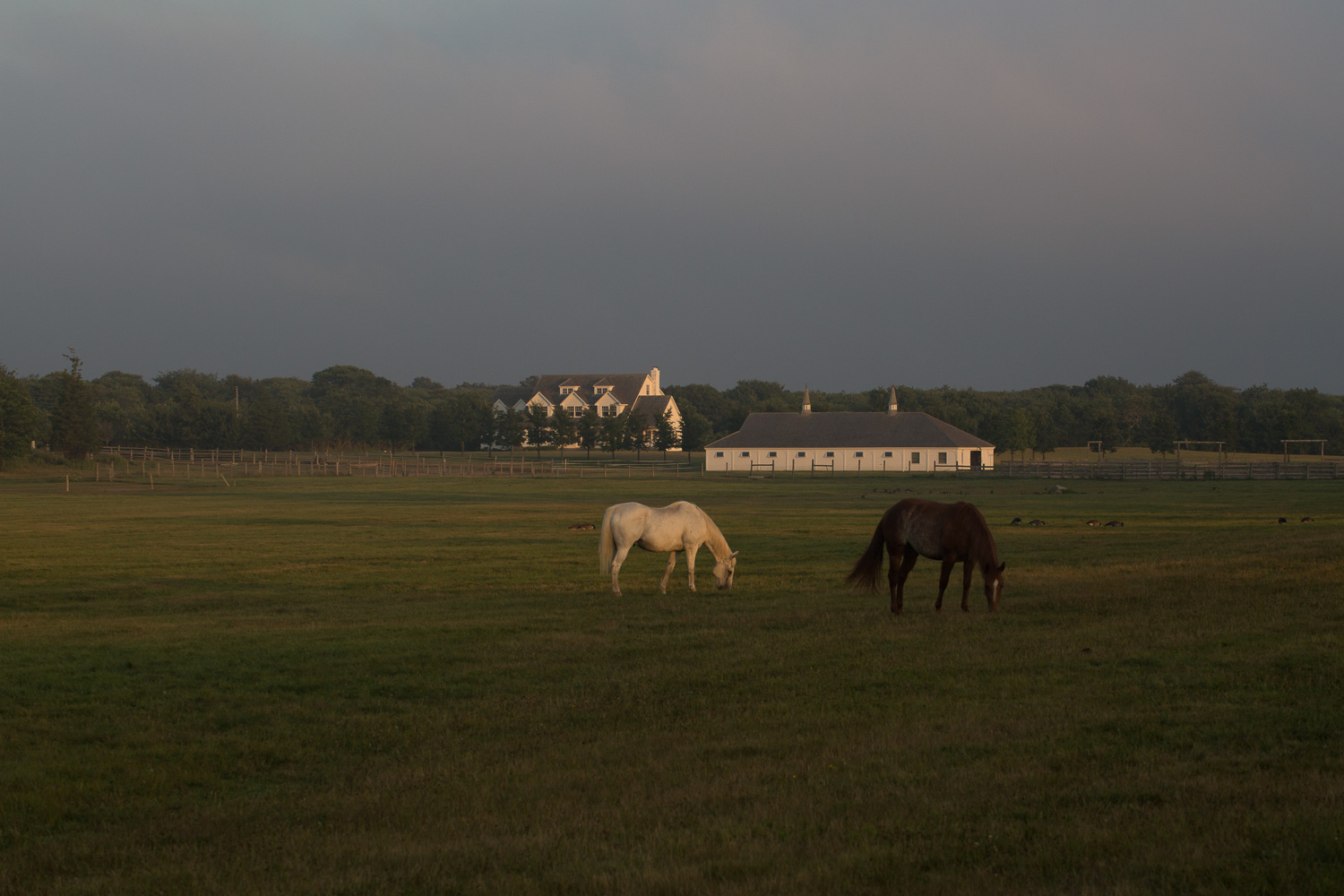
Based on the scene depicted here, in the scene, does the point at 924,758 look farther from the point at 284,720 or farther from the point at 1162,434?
the point at 1162,434

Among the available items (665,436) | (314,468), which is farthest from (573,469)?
(665,436)

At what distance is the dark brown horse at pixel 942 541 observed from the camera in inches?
570

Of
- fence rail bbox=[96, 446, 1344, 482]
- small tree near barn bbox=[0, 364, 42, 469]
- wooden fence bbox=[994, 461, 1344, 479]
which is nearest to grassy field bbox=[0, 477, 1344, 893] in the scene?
wooden fence bbox=[994, 461, 1344, 479]

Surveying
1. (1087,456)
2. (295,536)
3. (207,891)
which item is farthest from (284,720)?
(1087,456)

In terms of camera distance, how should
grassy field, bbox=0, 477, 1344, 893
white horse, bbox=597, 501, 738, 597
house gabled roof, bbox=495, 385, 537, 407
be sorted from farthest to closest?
1. house gabled roof, bbox=495, 385, 537, 407
2. white horse, bbox=597, 501, 738, 597
3. grassy field, bbox=0, 477, 1344, 893

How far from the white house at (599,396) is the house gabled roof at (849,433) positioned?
104 ft

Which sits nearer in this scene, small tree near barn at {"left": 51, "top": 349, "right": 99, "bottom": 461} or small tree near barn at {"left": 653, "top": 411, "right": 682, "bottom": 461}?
small tree near barn at {"left": 51, "top": 349, "right": 99, "bottom": 461}

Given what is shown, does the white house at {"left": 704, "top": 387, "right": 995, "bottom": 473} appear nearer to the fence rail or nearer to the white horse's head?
the fence rail

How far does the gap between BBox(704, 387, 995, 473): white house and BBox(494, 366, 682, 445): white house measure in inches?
1278

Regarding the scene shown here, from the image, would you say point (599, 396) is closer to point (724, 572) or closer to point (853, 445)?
point (853, 445)

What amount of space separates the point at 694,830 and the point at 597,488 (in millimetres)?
59360

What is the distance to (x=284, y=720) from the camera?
1013 centimetres

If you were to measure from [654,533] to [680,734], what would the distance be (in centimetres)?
903

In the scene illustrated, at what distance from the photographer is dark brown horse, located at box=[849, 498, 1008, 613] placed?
570 inches
